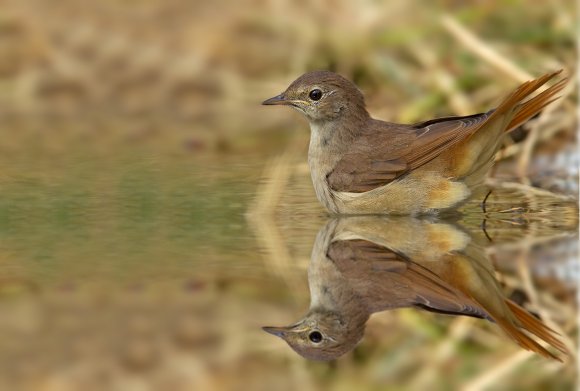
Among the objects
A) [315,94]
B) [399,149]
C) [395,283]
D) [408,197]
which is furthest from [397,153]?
[395,283]

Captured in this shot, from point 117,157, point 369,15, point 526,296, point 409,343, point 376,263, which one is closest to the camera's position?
point 409,343

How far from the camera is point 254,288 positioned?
187 inches

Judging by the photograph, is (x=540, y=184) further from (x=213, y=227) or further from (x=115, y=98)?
(x=115, y=98)

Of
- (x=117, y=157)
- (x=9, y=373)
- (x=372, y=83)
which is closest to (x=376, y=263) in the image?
(x=9, y=373)

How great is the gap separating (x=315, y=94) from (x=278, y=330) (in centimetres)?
266

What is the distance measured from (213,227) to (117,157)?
225cm

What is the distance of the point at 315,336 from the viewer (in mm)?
4289

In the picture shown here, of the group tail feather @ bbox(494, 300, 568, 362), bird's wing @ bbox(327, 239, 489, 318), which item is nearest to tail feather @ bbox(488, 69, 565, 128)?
bird's wing @ bbox(327, 239, 489, 318)

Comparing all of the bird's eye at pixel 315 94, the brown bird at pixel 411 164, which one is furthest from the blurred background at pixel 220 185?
the bird's eye at pixel 315 94

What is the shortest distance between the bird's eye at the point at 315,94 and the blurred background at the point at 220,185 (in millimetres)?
588

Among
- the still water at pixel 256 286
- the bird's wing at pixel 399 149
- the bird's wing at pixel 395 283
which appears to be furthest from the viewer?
the bird's wing at pixel 399 149

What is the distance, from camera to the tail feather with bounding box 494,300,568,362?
156 inches

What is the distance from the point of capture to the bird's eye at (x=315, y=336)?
425cm

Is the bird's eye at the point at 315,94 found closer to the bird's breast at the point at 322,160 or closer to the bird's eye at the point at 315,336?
the bird's breast at the point at 322,160
